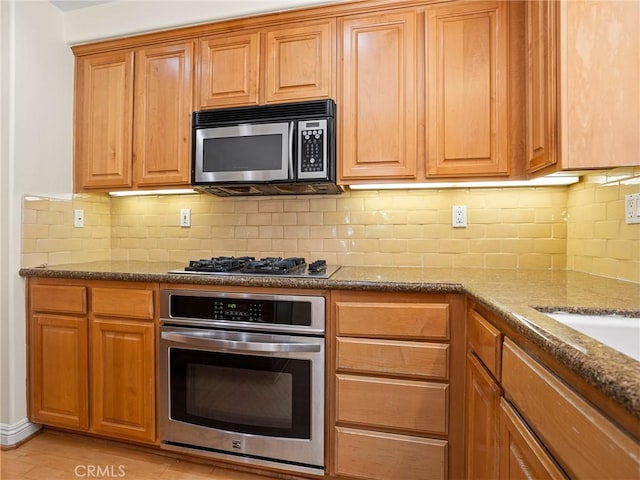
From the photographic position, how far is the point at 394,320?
1.48m

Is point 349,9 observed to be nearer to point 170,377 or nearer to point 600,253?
point 600,253

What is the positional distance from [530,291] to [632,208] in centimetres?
54

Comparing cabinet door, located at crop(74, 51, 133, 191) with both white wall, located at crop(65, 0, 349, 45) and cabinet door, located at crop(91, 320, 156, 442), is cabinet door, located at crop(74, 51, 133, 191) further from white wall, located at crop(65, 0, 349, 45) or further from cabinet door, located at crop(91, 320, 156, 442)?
cabinet door, located at crop(91, 320, 156, 442)

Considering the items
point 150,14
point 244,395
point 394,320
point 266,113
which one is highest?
point 150,14

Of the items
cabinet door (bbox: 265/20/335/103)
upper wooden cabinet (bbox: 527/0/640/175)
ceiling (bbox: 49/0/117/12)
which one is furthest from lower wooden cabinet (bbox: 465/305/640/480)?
ceiling (bbox: 49/0/117/12)

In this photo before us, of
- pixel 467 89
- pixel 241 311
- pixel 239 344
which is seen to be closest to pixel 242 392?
pixel 239 344

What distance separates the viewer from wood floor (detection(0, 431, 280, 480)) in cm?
166

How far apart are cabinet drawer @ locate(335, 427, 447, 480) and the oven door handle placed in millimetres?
380

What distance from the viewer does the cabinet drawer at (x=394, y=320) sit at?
1.45 m

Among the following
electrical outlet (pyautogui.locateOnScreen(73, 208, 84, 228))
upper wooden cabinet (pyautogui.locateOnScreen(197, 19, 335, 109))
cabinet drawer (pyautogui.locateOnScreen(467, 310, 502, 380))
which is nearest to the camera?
cabinet drawer (pyautogui.locateOnScreen(467, 310, 502, 380))

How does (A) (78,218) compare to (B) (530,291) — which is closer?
(B) (530,291)

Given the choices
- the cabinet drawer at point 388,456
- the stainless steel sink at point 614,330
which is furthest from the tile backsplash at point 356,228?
the cabinet drawer at point 388,456

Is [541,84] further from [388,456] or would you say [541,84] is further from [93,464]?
[93,464]

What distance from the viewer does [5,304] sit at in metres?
1.88
